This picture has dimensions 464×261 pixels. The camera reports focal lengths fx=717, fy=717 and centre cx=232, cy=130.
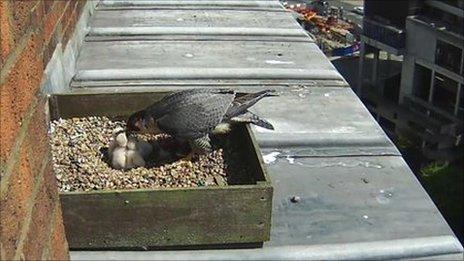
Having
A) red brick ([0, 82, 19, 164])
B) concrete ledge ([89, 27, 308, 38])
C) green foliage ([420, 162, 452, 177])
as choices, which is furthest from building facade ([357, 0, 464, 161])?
red brick ([0, 82, 19, 164])

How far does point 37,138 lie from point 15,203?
0.78ft

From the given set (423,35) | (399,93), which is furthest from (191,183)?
(399,93)

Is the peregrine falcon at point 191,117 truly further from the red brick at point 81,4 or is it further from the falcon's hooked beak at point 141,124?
the red brick at point 81,4

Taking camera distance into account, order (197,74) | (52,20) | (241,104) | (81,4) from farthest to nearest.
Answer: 1. (81,4)
2. (197,74)
3. (52,20)
4. (241,104)

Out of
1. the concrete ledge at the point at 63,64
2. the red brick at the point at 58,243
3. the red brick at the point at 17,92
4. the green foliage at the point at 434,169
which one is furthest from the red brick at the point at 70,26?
the green foliage at the point at 434,169

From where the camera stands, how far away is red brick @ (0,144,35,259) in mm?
1329

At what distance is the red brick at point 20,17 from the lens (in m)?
1.43

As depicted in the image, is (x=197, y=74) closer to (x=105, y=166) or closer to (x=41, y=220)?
(x=105, y=166)

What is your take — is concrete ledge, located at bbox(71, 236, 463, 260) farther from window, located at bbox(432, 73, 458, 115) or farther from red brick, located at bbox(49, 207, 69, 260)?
window, located at bbox(432, 73, 458, 115)

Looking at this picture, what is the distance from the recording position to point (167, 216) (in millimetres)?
2248

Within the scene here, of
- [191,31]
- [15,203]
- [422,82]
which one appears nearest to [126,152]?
[15,203]

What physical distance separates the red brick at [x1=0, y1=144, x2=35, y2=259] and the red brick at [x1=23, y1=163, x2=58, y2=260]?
6 cm

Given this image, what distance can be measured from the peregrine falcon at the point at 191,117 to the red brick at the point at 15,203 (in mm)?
1186

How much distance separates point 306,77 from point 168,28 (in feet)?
4.20
